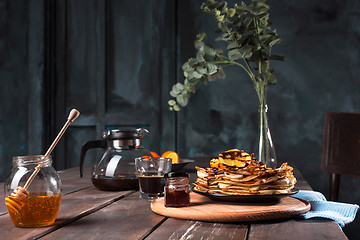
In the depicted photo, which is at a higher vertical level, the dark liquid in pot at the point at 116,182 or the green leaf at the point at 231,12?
the green leaf at the point at 231,12

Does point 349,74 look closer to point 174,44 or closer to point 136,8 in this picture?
point 174,44

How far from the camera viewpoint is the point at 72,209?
109 cm

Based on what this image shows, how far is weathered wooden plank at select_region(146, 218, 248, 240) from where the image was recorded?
2.72 feet

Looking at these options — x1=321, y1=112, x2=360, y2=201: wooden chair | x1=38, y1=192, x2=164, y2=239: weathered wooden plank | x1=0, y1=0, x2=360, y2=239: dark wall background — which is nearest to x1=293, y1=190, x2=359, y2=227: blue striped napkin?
x1=38, y1=192, x2=164, y2=239: weathered wooden plank

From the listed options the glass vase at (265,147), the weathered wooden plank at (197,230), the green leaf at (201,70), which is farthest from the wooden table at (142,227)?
the green leaf at (201,70)

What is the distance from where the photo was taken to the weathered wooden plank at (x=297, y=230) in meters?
0.83

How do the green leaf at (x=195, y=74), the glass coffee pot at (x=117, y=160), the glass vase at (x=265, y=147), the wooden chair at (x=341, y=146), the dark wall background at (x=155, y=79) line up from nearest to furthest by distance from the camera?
1. the glass coffee pot at (x=117, y=160)
2. the glass vase at (x=265, y=147)
3. the green leaf at (x=195, y=74)
4. the wooden chair at (x=341, y=146)
5. the dark wall background at (x=155, y=79)

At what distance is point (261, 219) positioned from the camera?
3.10 feet

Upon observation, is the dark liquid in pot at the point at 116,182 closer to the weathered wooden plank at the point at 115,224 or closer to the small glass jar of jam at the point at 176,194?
the weathered wooden plank at the point at 115,224

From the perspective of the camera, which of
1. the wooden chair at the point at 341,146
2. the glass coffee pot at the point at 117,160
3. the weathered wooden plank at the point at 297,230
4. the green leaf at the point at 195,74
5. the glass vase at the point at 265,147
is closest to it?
the weathered wooden plank at the point at 297,230

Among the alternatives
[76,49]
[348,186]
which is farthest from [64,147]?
[348,186]

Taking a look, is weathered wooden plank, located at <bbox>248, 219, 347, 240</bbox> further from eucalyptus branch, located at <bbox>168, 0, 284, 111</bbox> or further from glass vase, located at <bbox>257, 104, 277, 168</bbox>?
eucalyptus branch, located at <bbox>168, 0, 284, 111</bbox>

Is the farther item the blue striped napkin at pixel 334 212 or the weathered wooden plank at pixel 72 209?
the blue striped napkin at pixel 334 212

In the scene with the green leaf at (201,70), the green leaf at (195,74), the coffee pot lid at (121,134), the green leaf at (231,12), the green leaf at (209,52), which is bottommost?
the coffee pot lid at (121,134)
